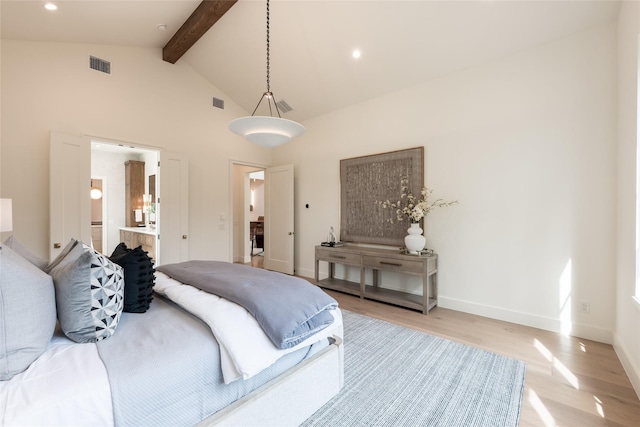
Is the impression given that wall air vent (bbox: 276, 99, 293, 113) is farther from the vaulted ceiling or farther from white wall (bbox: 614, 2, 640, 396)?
white wall (bbox: 614, 2, 640, 396)

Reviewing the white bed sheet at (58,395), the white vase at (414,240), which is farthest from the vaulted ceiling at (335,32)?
the white bed sheet at (58,395)

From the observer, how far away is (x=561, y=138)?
2.80 meters

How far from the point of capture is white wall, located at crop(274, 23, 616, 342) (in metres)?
2.63

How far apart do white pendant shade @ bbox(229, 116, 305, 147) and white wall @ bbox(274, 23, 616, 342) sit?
2049 mm

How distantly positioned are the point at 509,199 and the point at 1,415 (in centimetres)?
394

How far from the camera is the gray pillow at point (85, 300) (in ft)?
4.07

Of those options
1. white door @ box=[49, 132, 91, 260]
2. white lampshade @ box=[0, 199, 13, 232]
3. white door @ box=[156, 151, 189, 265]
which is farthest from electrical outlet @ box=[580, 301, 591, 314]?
white door @ box=[49, 132, 91, 260]

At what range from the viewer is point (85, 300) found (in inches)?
49.3

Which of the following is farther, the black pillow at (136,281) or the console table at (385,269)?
the console table at (385,269)

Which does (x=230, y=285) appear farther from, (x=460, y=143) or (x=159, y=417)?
(x=460, y=143)

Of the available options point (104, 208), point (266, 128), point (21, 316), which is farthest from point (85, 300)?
point (104, 208)

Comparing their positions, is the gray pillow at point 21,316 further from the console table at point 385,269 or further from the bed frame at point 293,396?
the console table at point 385,269

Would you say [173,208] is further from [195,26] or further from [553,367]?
[553,367]

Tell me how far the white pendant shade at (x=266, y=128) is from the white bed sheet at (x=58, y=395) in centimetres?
194
